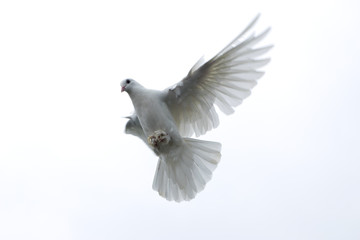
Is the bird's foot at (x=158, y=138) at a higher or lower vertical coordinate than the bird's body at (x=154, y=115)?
lower

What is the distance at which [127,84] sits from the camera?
8.63m

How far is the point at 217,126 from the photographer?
28.5ft

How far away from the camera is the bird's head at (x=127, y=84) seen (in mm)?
8594

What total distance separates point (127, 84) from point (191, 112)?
0.96m

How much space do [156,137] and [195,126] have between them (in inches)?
28.1

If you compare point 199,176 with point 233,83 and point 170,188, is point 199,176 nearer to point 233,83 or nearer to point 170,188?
point 170,188

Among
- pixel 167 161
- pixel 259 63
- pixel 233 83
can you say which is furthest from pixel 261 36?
pixel 167 161

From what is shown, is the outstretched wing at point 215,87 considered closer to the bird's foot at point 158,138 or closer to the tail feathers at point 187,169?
the tail feathers at point 187,169

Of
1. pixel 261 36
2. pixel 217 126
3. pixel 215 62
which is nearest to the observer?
pixel 261 36

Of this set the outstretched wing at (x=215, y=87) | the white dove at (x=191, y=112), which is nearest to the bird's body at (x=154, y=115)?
the white dove at (x=191, y=112)

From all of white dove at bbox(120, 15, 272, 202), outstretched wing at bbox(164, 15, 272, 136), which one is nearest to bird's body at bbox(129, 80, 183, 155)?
white dove at bbox(120, 15, 272, 202)

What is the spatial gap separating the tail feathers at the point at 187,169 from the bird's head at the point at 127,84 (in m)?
1.04

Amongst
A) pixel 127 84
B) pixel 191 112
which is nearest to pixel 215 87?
pixel 191 112

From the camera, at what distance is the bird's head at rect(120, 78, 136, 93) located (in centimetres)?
859
